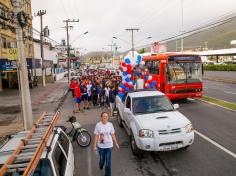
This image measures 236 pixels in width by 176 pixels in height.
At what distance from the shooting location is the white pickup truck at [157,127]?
23.2 feet

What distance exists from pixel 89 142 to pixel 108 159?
9.34 ft

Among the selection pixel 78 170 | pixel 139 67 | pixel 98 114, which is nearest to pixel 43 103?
pixel 98 114

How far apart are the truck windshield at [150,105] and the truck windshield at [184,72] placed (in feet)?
22.6

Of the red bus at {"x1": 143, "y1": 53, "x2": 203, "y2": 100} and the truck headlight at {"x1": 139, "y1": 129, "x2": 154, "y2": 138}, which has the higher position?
the red bus at {"x1": 143, "y1": 53, "x2": 203, "y2": 100}

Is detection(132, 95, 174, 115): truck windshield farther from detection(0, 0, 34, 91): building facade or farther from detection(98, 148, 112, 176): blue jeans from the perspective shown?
detection(0, 0, 34, 91): building facade

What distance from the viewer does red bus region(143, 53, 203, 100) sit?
50.9ft

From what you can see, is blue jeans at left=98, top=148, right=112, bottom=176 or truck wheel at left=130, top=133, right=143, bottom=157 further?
truck wheel at left=130, top=133, right=143, bottom=157

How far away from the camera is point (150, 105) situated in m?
8.70

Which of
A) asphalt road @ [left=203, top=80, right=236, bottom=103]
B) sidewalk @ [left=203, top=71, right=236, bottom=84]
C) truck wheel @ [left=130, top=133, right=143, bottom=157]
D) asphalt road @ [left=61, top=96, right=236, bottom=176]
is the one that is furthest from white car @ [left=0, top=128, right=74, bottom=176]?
sidewalk @ [left=203, top=71, right=236, bottom=84]

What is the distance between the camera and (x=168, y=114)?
8016 mm

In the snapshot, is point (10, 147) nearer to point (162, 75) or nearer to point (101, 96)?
point (101, 96)

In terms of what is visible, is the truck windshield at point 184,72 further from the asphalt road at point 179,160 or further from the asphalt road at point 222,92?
the asphalt road at point 179,160

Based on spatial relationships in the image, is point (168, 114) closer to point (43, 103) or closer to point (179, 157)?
point (179, 157)

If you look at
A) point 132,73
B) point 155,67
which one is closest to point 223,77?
point 155,67
